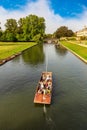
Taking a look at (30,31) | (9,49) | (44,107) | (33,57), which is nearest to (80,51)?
(33,57)

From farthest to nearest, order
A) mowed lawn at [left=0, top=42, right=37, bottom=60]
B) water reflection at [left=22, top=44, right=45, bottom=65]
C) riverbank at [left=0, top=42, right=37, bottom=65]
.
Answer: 1. mowed lawn at [left=0, top=42, right=37, bottom=60]
2. riverbank at [left=0, top=42, right=37, bottom=65]
3. water reflection at [left=22, top=44, right=45, bottom=65]

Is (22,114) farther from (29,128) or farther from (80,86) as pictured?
(80,86)

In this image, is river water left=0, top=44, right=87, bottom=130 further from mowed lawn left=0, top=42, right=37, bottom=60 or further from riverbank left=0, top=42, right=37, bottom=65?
mowed lawn left=0, top=42, right=37, bottom=60

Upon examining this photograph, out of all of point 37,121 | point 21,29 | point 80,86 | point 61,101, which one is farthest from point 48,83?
point 21,29

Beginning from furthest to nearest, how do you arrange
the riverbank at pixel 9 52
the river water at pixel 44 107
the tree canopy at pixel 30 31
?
the tree canopy at pixel 30 31, the riverbank at pixel 9 52, the river water at pixel 44 107

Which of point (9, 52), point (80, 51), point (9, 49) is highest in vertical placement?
point (80, 51)

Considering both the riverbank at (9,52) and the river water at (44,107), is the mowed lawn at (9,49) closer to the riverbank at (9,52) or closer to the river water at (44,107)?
the riverbank at (9,52)

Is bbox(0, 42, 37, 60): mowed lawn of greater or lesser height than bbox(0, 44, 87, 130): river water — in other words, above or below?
below

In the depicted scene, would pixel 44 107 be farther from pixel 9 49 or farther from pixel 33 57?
pixel 9 49

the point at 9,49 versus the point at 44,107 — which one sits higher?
the point at 44,107

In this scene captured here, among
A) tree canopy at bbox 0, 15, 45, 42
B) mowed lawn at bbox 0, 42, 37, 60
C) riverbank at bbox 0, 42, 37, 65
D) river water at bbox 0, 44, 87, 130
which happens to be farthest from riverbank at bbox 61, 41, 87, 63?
tree canopy at bbox 0, 15, 45, 42

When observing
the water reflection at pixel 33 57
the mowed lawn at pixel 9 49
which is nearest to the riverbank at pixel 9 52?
the mowed lawn at pixel 9 49

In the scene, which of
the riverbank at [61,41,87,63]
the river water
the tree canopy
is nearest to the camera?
the river water
